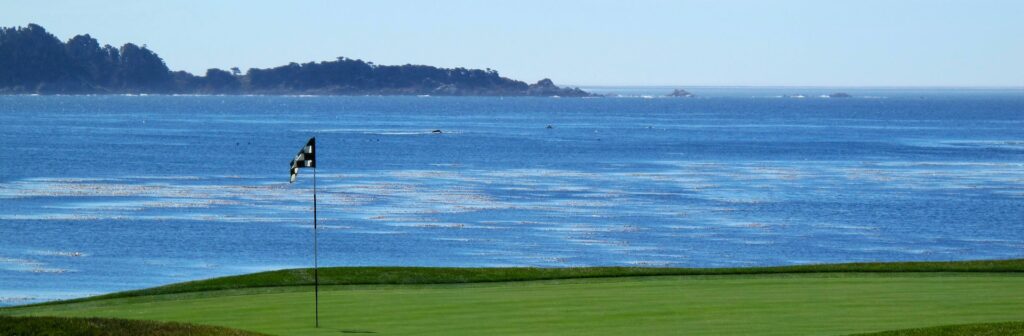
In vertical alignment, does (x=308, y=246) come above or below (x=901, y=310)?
below

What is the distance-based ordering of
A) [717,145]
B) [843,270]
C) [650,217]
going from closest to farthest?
[843,270] → [650,217] → [717,145]

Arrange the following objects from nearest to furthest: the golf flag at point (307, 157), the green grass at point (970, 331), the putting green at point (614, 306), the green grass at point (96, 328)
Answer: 1. the green grass at point (96, 328)
2. the green grass at point (970, 331)
3. the putting green at point (614, 306)
4. the golf flag at point (307, 157)

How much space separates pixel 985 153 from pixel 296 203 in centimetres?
6220

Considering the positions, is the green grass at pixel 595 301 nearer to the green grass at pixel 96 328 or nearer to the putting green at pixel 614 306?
the putting green at pixel 614 306

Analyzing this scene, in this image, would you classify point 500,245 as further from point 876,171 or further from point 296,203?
point 876,171

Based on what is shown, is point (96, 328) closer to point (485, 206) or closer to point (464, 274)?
point (464, 274)

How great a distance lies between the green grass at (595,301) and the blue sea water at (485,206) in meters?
10.9

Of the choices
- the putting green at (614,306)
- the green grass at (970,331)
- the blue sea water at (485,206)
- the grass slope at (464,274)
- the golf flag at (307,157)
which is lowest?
the blue sea water at (485,206)

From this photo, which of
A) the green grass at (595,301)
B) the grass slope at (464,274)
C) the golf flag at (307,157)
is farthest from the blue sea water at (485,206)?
the golf flag at (307,157)

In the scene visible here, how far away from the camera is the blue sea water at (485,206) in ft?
144

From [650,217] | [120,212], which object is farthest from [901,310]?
[120,212]

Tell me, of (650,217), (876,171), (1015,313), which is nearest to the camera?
(1015,313)

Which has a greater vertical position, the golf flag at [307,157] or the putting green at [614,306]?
the golf flag at [307,157]

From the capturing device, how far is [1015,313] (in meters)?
19.0
